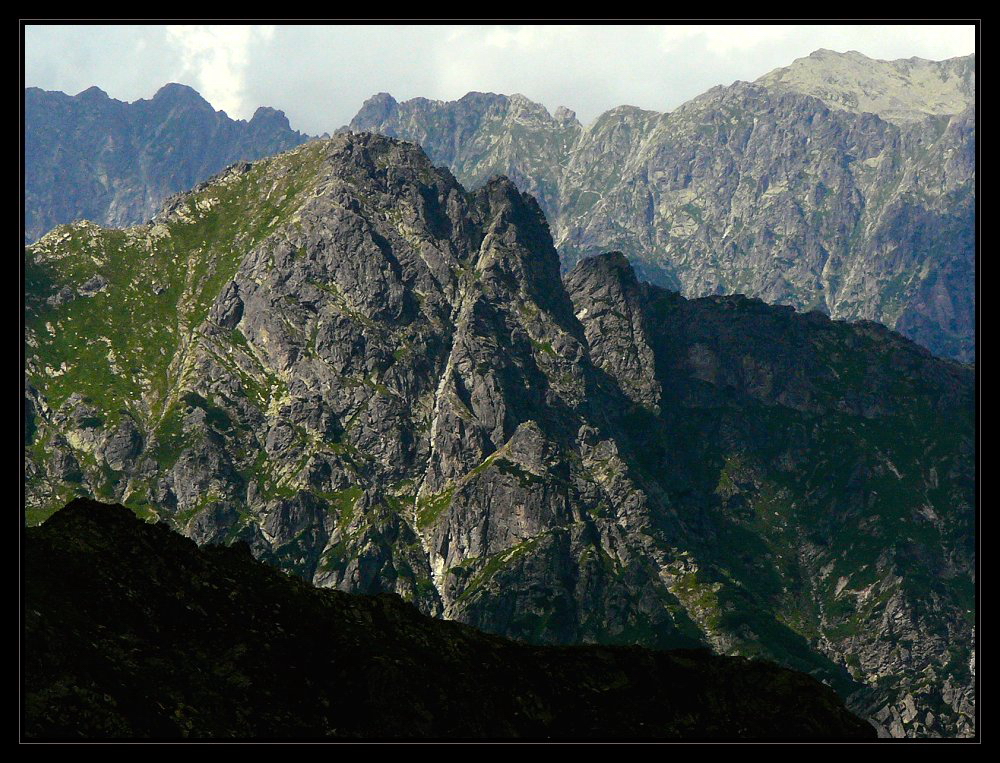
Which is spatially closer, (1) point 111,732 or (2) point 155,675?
(1) point 111,732

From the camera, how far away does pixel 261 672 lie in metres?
170

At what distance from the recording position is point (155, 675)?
515ft

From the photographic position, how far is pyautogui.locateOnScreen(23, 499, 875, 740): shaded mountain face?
14950 centimetres

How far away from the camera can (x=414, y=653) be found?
192375 mm

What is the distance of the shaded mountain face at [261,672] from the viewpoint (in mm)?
149500

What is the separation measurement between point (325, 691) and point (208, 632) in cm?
1848
